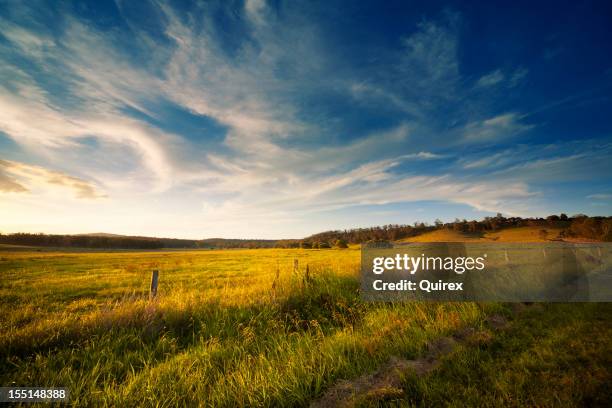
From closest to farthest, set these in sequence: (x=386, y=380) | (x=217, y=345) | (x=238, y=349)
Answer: (x=386, y=380)
(x=238, y=349)
(x=217, y=345)

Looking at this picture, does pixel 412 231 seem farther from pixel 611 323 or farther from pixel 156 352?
pixel 156 352

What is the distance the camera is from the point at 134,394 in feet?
13.8

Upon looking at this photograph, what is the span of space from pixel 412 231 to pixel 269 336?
38447mm

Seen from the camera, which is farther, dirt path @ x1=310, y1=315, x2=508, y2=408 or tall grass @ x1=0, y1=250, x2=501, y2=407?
tall grass @ x1=0, y1=250, x2=501, y2=407

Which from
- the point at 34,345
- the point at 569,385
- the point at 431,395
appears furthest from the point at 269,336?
the point at 569,385

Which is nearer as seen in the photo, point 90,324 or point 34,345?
point 34,345

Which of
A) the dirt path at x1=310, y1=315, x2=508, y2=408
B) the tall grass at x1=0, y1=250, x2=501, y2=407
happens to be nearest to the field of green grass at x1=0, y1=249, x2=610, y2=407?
the tall grass at x1=0, y1=250, x2=501, y2=407

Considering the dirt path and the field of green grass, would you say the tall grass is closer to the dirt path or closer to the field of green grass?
the field of green grass

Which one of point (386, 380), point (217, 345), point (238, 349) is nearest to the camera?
point (386, 380)

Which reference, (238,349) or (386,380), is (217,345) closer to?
(238,349)

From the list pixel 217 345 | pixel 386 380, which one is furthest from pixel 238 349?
pixel 386 380

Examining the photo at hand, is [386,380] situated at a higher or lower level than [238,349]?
higher

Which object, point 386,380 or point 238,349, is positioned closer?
point 386,380

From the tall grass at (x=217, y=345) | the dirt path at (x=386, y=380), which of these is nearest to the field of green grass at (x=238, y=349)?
the tall grass at (x=217, y=345)
